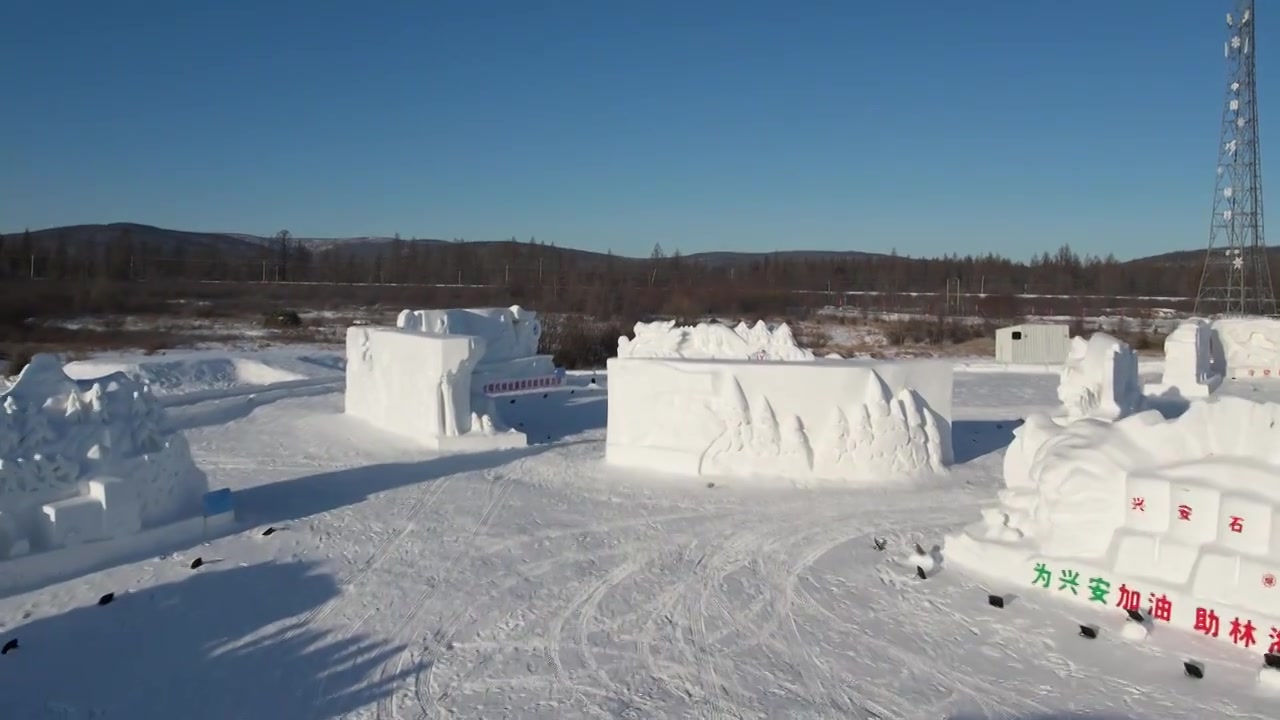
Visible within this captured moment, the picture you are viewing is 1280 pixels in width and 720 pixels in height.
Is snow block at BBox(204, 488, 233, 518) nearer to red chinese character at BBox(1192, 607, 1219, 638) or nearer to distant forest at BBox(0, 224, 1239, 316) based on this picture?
red chinese character at BBox(1192, 607, 1219, 638)

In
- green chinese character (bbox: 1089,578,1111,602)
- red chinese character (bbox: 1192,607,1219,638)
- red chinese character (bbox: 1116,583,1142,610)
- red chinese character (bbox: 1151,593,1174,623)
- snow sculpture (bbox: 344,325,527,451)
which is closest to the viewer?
red chinese character (bbox: 1192,607,1219,638)

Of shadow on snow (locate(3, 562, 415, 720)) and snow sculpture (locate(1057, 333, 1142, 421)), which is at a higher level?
snow sculpture (locate(1057, 333, 1142, 421))

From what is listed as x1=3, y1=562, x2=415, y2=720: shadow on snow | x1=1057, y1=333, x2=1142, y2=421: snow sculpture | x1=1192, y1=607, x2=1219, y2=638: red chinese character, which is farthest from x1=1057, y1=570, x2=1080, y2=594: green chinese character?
x1=3, y1=562, x2=415, y2=720: shadow on snow

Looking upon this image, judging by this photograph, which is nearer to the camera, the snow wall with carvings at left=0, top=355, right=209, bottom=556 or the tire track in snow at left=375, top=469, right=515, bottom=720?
the tire track in snow at left=375, top=469, right=515, bottom=720

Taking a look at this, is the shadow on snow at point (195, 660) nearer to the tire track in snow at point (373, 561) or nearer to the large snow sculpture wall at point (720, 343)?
the tire track in snow at point (373, 561)

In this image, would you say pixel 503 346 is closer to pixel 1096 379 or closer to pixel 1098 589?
pixel 1096 379

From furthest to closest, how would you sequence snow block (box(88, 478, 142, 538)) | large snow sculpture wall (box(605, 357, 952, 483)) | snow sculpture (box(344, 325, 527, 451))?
snow sculpture (box(344, 325, 527, 451)), large snow sculpture wall (box(605, 357, 952, 483)), snow block (box(88, 478, 142, 538))

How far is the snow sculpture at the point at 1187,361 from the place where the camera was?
23.2m

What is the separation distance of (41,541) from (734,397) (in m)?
8.80

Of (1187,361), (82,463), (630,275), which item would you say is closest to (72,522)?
(82,463)

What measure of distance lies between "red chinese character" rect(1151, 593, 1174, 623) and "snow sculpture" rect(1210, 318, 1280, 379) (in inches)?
917

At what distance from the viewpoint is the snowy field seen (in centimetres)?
649

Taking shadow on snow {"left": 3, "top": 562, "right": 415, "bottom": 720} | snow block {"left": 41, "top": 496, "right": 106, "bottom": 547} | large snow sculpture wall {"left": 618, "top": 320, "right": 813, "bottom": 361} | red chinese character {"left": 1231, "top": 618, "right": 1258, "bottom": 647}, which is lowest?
shadow on snow {"left": 3, "top": 562, "right": 415, "bottom": 720}

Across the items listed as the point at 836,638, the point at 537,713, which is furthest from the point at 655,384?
the point at 537,713
